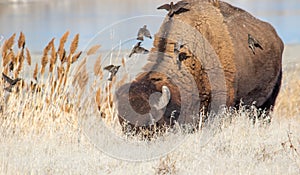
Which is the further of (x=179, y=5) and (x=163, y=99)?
(x=179, y=5)

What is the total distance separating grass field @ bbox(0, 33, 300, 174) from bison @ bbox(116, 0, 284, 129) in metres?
Answer: 0.31

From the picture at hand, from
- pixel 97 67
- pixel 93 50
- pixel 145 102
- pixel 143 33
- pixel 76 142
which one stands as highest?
pixel 143 33

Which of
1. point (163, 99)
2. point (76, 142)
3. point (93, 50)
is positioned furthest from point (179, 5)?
point (76, 142)

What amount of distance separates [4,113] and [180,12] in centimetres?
252

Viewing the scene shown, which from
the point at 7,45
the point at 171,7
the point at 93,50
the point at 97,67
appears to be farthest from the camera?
the point at 7,45

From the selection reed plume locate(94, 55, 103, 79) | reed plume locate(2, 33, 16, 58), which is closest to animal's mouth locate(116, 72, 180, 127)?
reed plume locate(94, 55, 103, 79)

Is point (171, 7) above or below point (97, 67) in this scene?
above

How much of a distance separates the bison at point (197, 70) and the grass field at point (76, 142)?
310 millimetres

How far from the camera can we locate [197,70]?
21.4ft

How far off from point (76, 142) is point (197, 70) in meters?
1.49

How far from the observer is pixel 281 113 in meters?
9.64

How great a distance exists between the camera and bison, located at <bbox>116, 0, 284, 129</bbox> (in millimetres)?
6164

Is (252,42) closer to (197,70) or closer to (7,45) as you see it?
(197,70)

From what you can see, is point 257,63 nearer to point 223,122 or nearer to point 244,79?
point 244,79
